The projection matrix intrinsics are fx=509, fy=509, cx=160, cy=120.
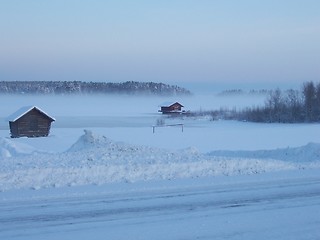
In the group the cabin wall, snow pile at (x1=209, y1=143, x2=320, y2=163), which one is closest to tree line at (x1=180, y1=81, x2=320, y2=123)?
the cabin wall

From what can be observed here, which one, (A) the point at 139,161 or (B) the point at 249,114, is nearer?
(A) the point at 139,161

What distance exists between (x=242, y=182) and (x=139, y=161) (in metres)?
3.34

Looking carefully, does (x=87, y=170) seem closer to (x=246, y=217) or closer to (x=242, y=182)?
(x=242, y=182)

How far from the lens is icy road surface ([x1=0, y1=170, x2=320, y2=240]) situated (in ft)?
26.5

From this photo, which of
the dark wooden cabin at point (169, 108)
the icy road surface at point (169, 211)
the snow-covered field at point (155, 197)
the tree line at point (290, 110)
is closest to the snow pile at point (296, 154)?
the snow-covered field at point (155, 197)

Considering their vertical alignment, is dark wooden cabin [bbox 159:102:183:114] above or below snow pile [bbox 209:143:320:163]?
above

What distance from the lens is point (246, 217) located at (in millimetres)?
9188

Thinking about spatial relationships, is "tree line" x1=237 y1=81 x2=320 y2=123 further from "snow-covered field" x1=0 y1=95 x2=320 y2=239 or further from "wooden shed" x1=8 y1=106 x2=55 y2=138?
"snow-covered field" x1=0 y1=95 x2=320 y2=239

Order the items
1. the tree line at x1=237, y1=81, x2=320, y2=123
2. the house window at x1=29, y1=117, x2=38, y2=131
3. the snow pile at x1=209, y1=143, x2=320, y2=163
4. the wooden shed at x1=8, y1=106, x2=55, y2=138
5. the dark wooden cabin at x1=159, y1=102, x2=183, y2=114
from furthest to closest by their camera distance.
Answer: the dark wooden cabin at x1=159, y1=102, x2=183, y2=114
the tree line at x1=237, y1=81, x2=320, y2=123
the house window at x1=29, y1=117, x2=38, y2=131
the wooden shed at x1=8, y1=106, x2=55, y2=138
the snow pile at x1=209, y1=143, x2=320, y2=163

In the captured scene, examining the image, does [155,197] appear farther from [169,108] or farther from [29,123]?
[169,108]

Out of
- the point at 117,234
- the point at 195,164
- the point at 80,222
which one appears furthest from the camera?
the point at 195,164

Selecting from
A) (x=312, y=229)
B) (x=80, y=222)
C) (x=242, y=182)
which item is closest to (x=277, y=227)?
(x=312, y=229)

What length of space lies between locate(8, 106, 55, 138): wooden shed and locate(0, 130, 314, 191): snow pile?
2793 cm

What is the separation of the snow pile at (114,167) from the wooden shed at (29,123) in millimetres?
27932
